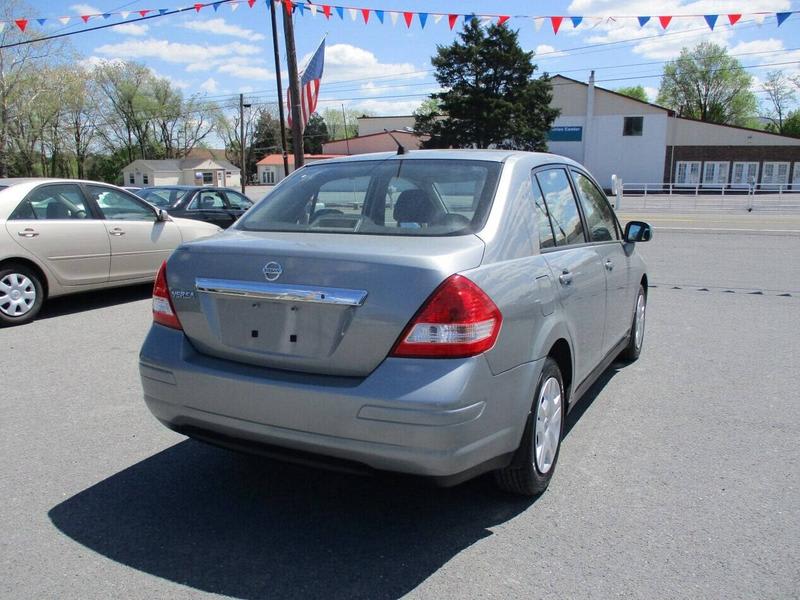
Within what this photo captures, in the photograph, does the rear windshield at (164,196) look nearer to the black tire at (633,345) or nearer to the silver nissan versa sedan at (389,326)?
the black tire at (633,345)

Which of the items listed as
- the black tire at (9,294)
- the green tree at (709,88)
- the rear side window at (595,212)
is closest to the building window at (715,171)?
the green tree at (709,88)

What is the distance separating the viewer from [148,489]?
11.0 ft

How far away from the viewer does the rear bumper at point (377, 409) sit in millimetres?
2523

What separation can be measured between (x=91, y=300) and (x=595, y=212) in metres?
6.66

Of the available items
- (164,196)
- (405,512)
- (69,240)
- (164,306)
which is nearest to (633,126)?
(164,196)

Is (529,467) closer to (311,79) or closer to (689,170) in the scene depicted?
(311,79)

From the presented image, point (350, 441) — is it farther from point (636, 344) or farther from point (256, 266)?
point (636, 344)

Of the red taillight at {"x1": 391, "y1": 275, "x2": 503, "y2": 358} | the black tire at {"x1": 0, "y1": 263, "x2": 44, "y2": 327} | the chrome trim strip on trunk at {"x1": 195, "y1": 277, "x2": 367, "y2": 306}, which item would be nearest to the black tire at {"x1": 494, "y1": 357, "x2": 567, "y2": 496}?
the red taillight at {"x1": 391, "y1": 275, "x2": 503, "y2": 358}

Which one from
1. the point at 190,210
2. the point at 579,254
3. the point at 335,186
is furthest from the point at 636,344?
the point at 190,210

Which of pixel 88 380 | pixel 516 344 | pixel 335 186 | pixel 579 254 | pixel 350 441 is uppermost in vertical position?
pixel 335 186

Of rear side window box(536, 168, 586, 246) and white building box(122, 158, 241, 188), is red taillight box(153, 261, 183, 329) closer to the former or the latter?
rear side window box(536, 168, 586, 246)

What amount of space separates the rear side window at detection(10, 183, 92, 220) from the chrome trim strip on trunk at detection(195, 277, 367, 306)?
17.1 feet

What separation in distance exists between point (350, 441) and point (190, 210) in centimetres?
1110

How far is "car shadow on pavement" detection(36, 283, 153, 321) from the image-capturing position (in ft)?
25.8
